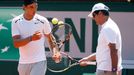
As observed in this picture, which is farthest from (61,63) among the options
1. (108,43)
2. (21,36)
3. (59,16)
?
(59,16)

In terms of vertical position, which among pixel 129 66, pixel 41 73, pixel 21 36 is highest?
pixel 21 36

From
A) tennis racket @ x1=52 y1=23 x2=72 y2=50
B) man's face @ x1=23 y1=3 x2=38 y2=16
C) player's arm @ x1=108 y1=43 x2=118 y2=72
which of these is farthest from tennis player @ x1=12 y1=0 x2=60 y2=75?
player's arm @ x1=108 y1=43 x2=118 y2=72

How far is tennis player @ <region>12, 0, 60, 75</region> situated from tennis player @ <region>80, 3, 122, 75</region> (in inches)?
35.5

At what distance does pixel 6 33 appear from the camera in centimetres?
895

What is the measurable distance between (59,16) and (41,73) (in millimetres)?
2661

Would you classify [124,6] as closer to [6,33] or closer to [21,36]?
[6,33]

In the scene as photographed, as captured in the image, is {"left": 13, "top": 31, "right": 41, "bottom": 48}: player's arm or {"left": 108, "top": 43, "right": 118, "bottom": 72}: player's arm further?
{"left": 13, "top": 31, "right": 41, "bottom": 48}: player's arm

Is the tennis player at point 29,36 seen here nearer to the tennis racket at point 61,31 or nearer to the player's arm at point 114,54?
the tennis racket at point 61,31

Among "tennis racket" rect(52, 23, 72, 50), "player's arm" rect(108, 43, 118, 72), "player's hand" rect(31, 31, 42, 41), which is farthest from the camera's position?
"tennis racket" rect(52, 23, 72, 50)

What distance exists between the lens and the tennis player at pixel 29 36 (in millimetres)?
6109

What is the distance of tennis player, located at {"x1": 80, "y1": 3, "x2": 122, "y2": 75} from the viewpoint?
541cm

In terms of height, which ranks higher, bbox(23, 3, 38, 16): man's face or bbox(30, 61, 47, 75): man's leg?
bbox(23, 3, 38, 16): man's face

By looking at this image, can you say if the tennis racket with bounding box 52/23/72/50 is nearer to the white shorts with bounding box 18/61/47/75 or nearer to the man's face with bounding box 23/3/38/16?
the white shorts with bounding box 18/61/47/75

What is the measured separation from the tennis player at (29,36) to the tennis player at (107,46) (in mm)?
902
